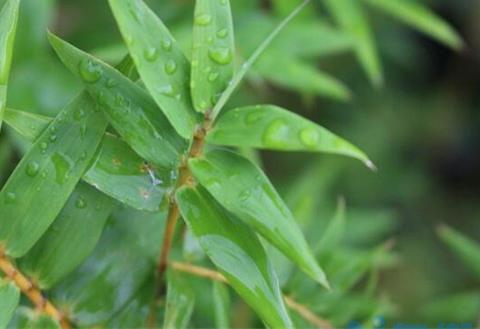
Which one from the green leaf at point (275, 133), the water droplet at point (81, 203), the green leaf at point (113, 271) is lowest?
the green leaf at point (113, 271)

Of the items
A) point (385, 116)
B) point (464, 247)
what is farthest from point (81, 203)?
point (385, 116)

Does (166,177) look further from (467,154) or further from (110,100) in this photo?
(467,154)

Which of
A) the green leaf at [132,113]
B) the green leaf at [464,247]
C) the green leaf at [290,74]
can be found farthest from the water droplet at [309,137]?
the green leaf at [290,74]

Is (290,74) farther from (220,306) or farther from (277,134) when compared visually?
(277,134)

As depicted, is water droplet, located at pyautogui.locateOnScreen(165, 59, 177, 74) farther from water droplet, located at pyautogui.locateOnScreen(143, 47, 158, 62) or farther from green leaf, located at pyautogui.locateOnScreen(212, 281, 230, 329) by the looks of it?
green leaf, located at pyautogui.locateOnScreen(212, 281, 230, 329)

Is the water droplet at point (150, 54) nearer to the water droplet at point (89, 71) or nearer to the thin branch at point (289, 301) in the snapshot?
the water droplet at point (89, 71)

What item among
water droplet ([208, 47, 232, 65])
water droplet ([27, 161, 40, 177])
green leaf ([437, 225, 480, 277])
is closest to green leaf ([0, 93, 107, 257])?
water droplet ([27, 161, 40, 177])
